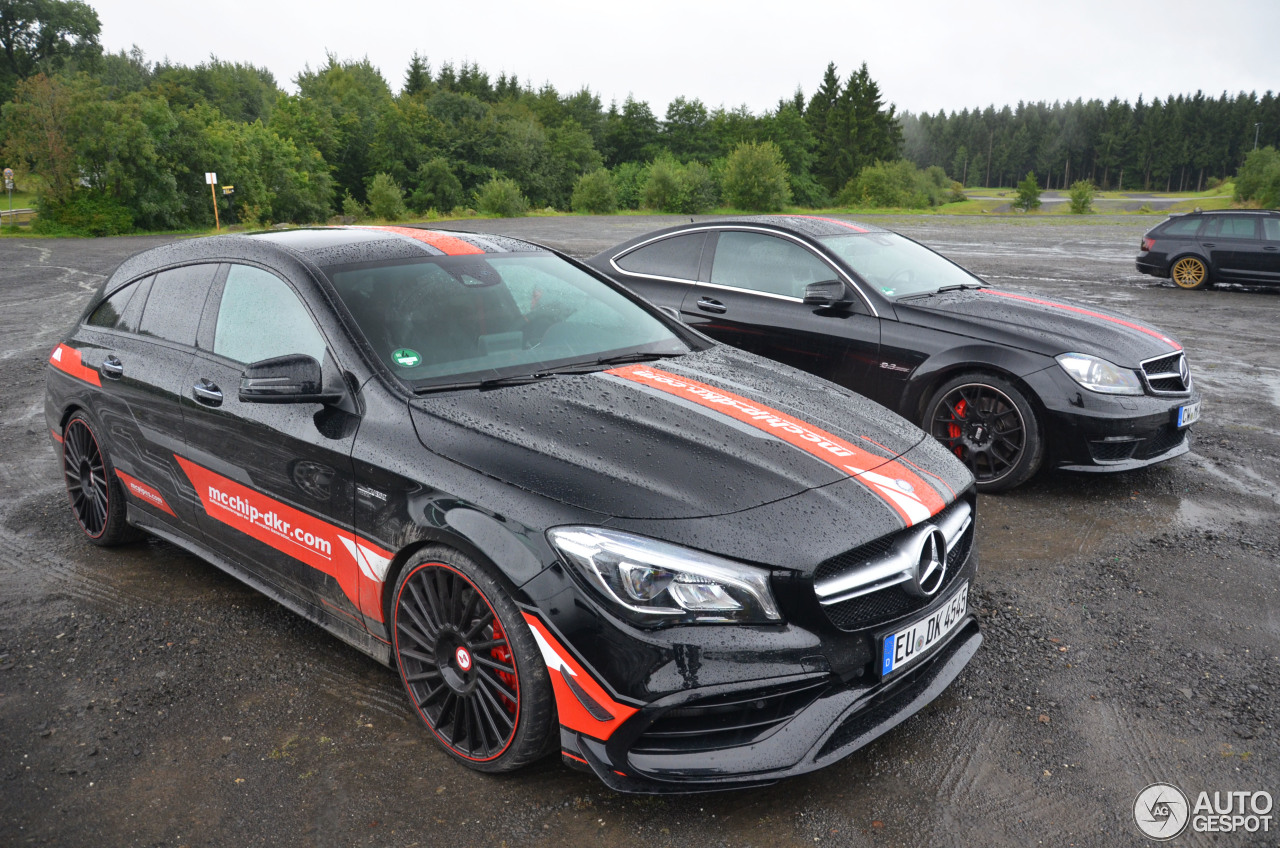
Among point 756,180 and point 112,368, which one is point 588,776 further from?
point 756,180

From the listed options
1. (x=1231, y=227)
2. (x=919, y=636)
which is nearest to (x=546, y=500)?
(x=919, y=636)

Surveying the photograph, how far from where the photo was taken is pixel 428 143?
2793 inches

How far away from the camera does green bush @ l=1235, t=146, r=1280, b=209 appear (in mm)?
50594

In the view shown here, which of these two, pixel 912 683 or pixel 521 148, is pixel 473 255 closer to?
pixel 912 683

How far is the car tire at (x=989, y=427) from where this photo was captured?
5023 millimetres

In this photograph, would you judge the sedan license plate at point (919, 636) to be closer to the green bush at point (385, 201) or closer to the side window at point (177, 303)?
the side window at point (177, 303)

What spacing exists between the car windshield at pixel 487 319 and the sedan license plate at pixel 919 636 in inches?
58.0

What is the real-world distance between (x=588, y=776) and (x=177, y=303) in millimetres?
2638

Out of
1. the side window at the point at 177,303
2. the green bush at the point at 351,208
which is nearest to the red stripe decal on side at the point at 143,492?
the side window at the point at 177,303

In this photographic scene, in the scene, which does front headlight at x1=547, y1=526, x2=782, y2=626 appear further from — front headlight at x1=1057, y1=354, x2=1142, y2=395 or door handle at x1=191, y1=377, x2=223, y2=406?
front headlight at x1=1057, y1=354, x2=1142, y2=395

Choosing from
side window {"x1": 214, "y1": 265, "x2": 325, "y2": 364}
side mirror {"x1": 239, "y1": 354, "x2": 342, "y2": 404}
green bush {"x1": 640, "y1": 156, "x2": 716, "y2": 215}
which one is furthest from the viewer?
green bush {"x1": 640, "y1": 156, "x2": 716, "y2": 215}

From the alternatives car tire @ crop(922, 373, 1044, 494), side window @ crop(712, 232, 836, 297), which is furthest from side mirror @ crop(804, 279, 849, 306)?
car tire @ crop(922, 373, 1044, 494)

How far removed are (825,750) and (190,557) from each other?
3362mm

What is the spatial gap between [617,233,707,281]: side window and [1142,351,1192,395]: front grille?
2964 mm
